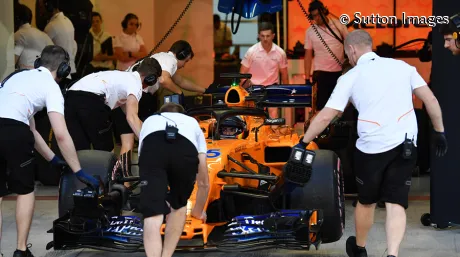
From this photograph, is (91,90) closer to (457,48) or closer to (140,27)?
(457,48)

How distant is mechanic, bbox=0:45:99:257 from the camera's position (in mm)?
8531

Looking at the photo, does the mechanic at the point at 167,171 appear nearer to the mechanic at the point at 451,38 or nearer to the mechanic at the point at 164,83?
the mechanic at the point at 451,38

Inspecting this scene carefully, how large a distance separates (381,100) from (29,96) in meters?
2.84

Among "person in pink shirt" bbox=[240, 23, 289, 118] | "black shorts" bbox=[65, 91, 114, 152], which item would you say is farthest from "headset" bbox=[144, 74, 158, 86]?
"person in pink shirt" bbox=[240, 23, 289, 118]

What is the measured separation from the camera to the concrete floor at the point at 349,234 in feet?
29.9

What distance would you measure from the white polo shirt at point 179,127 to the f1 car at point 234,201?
678mm

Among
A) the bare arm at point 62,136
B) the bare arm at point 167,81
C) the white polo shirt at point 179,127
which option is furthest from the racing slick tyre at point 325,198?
the bare arm at point 167,81

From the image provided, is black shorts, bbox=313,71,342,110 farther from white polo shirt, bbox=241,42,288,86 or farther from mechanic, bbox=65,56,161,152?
mechanic, bbox=65,56,161,152

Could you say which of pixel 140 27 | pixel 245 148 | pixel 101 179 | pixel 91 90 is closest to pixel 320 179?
pixel 245 148

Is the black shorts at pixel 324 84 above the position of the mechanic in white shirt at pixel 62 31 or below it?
below

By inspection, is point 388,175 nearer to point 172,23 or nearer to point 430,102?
point 430,102

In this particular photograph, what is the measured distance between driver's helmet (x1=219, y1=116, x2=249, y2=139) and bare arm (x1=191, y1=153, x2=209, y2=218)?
1.65 meters

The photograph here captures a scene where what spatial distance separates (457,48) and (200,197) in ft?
9.55

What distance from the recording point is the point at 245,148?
9547mm
